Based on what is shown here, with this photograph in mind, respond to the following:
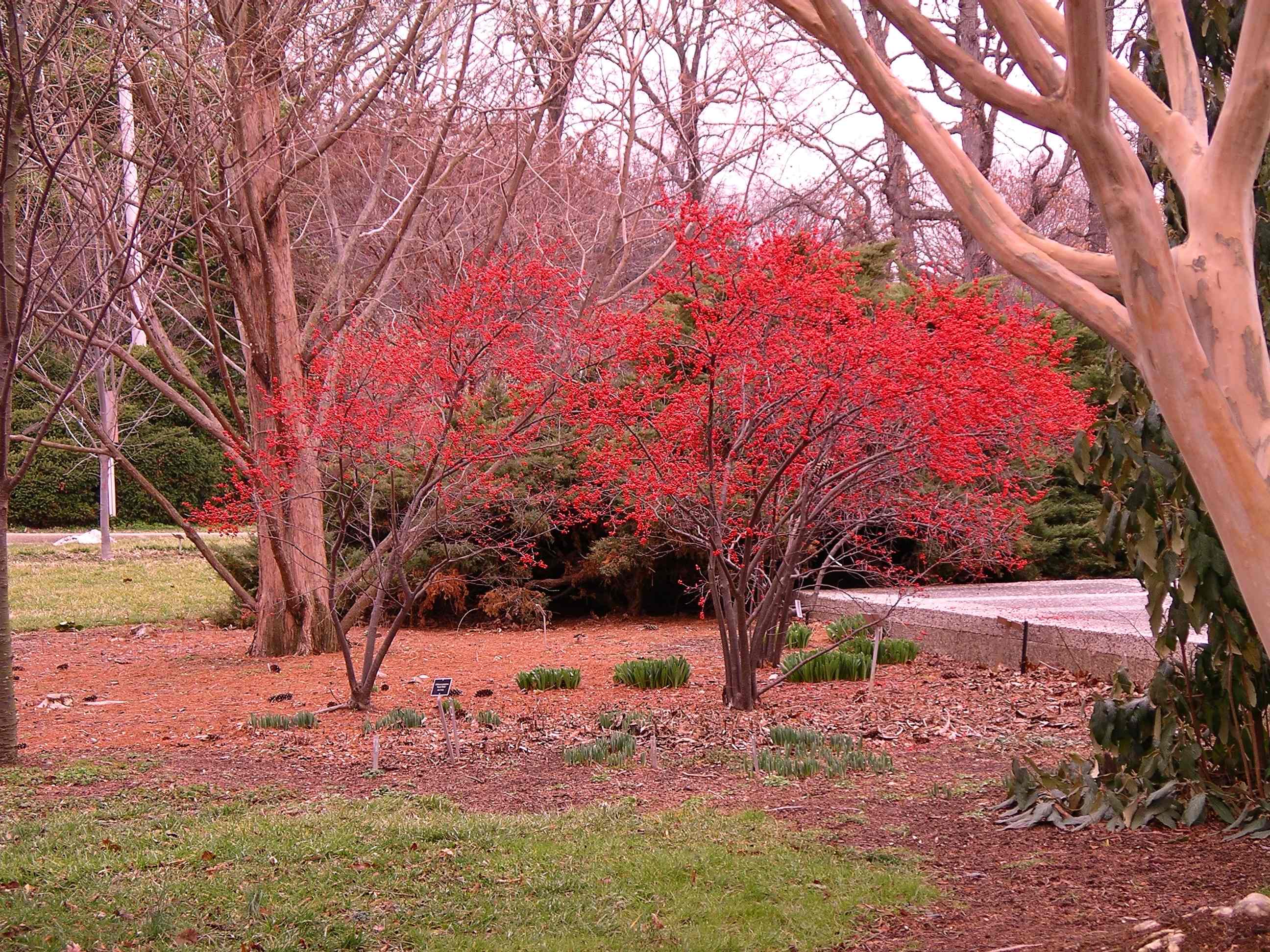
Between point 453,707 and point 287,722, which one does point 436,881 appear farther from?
point 287,722

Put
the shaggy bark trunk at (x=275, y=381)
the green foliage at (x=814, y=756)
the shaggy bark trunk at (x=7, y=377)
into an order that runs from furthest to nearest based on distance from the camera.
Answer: the shaggy bark trunk at (x=275, y=381), the shaggy bark trunk at (x=7, y=377), the green foliage at (x=814, y=756)

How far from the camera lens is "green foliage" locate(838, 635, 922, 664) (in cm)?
945

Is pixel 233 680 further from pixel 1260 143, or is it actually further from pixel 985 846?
pixel 1260 143

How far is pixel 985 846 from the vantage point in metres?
4.67

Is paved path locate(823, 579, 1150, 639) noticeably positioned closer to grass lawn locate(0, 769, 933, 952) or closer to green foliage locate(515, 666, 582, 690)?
green foliage locate(515, 666, 582, 690)

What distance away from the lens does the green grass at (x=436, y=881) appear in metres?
3.70

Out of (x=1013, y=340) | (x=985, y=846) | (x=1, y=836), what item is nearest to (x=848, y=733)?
(x=985, y=846)

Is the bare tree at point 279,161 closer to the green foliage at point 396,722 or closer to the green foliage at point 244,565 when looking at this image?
the green foliage at point 244,565

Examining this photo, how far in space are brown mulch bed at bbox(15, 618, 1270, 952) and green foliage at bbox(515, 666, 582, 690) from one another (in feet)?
0.32

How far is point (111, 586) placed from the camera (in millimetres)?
17297

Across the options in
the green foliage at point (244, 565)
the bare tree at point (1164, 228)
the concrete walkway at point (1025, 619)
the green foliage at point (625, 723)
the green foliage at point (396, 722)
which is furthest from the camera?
the green foliage at point (244, 565)

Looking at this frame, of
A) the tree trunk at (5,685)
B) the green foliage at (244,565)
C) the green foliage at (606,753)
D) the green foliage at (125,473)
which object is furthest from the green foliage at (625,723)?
the green foliage at (125,473)

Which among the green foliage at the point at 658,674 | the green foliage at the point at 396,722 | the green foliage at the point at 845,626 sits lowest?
the green foliage at the point at 396,722

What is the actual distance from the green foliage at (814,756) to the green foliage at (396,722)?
87.0 inches
